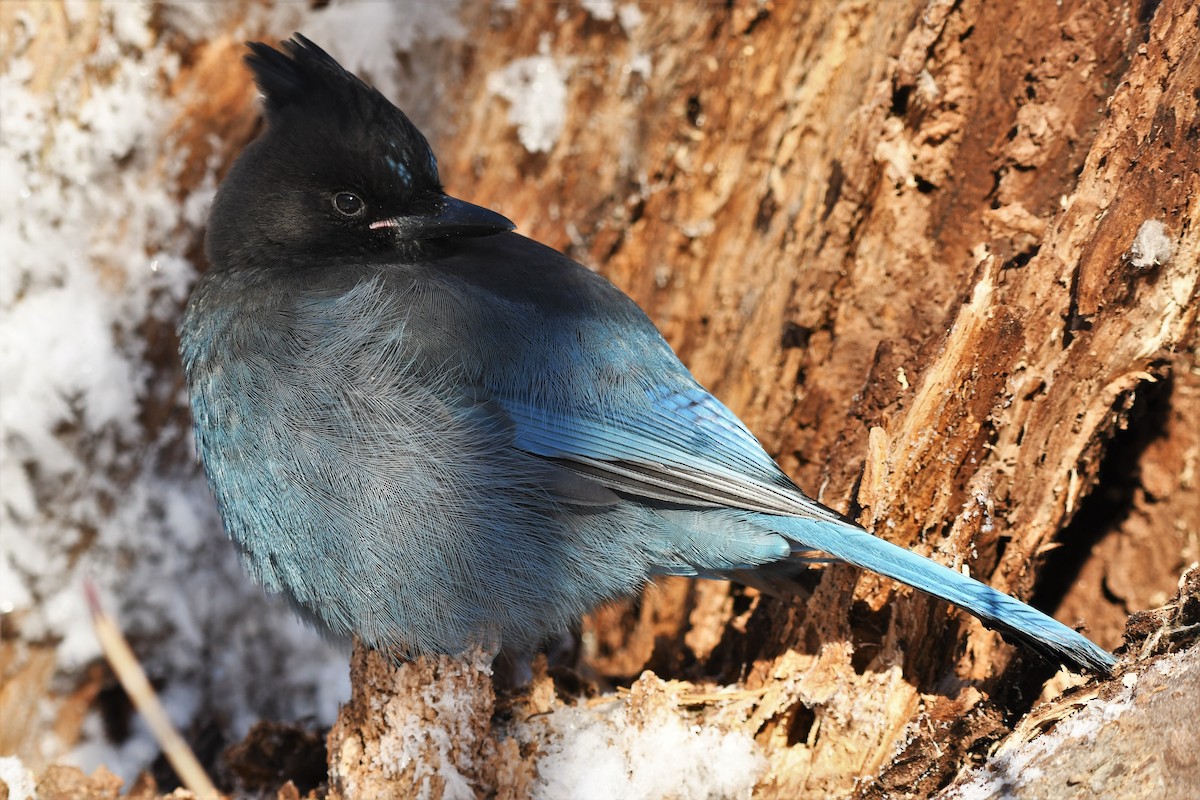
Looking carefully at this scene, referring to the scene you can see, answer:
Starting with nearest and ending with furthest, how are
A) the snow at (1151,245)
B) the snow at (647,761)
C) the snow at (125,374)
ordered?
1. the snow at (647,761)
2. the snow at (1151,245)
3. the snow at (125,374)

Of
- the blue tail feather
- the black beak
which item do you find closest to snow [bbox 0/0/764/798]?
the black beak

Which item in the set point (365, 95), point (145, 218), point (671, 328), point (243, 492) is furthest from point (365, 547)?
point (145, 218)

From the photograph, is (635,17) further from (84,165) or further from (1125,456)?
(1125,456)

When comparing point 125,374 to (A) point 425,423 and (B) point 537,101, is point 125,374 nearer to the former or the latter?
(A) point 425,423

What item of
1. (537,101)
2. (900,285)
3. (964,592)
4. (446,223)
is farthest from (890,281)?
(537,101)

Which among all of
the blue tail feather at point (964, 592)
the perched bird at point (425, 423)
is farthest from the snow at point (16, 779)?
the blue tail feather at point (964, 592)

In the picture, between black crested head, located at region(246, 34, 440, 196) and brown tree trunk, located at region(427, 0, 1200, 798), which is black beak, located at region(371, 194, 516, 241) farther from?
brown tree trunk, located at region(427, 0, 1200, 798)

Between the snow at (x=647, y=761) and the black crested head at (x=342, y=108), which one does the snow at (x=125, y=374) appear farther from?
the snow at (x=647, y=761)

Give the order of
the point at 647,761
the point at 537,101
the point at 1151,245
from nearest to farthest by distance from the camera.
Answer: the point at 647,761 → the point at 1151,245 → the point at 537,101
